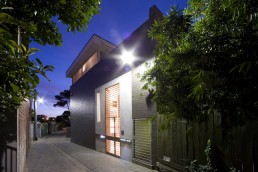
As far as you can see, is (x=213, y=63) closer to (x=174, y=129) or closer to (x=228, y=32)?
(x=228, y=32)

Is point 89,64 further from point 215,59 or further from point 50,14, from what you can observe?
point 215,59

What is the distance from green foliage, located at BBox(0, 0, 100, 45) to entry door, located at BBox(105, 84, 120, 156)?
477 inches

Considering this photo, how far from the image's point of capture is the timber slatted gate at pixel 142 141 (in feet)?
39.9

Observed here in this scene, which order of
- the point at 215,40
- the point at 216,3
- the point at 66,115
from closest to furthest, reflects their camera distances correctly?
the point at 215,40 → the point at 216,3 → the point at 66,115

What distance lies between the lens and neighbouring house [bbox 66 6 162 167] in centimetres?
1247

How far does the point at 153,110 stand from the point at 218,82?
8.88 m

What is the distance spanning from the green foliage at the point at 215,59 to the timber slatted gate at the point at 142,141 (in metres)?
8.02

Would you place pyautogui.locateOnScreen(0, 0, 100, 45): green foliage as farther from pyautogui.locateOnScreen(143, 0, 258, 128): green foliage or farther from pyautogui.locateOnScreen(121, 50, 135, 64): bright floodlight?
pyautogui.locateOnScreen(121, 50, 135, 64): bright floodlight

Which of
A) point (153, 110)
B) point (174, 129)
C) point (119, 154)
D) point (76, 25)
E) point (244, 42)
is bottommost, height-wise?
point (119, 154)

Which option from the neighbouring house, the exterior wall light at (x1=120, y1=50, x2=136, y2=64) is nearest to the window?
the neighbouring house

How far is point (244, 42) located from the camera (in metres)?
3.05

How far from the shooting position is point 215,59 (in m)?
3.24

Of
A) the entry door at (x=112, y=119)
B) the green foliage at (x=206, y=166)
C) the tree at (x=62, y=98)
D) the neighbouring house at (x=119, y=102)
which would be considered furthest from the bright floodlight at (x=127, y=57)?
the tree at (x=62, y=98)

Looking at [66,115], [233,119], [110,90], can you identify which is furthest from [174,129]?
[66,115]
